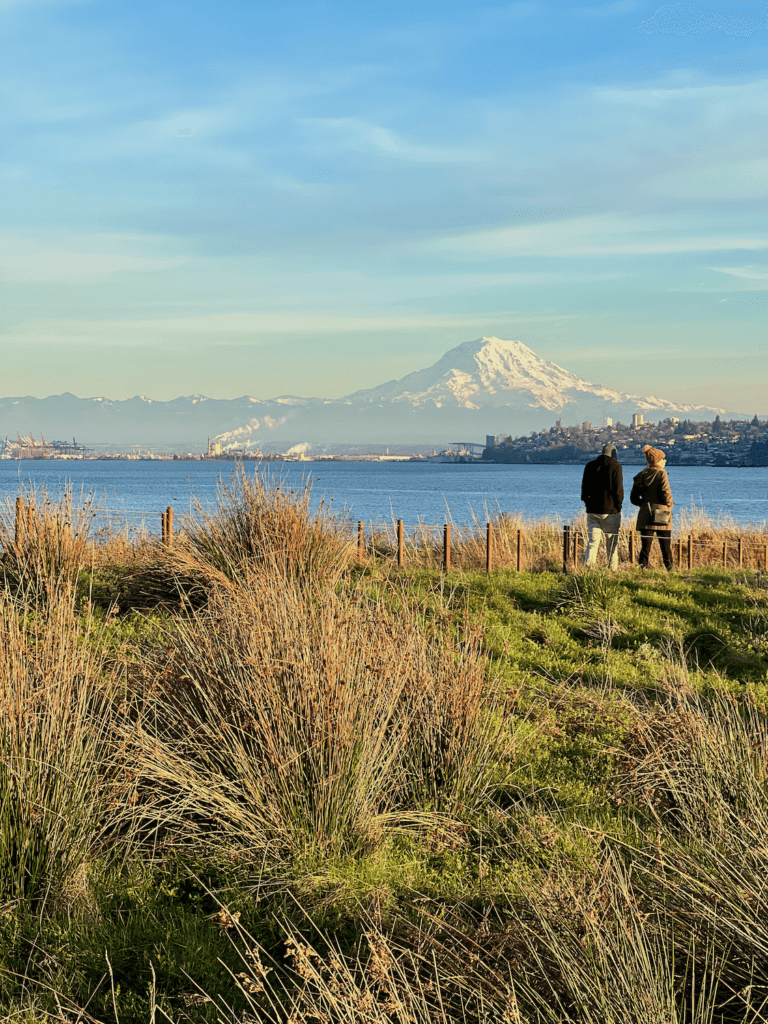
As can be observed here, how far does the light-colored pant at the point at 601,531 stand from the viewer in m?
14.1

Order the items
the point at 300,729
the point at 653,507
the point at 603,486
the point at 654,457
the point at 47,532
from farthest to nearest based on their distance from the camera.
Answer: the point at 653,507 → the point at 654,457 → the point at 603,486 → the point at 47,532 → the point at 300,729

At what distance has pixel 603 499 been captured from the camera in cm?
1387

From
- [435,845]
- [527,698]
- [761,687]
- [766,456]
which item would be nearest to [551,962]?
[435,845]

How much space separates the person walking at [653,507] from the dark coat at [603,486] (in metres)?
0.77

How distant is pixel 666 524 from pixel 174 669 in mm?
10958

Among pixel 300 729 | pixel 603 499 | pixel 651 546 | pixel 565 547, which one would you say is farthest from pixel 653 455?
pixel 300 729

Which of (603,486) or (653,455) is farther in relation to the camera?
(653,455)

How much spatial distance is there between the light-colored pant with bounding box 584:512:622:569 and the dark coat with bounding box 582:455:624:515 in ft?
0.47

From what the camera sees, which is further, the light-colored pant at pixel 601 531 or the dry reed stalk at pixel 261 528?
the light-colored pant at pixel 601 531

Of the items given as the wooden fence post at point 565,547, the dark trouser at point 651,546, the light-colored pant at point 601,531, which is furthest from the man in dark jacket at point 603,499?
the dark trouser at point 651,546

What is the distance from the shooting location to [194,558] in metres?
10.2

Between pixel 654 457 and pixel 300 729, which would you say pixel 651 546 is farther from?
pixel 300 729

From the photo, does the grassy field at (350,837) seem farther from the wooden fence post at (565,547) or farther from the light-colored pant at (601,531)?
the wooden fence post at (565,547)

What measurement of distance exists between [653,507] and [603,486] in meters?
1.42
